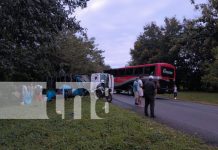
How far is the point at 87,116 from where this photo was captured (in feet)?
59.0

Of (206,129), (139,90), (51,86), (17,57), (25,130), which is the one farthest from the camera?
(51,86)

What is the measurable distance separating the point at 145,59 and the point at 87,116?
6055 cm

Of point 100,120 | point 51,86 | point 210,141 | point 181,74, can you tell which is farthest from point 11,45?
point 181,74

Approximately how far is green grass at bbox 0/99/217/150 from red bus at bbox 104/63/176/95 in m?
26.3

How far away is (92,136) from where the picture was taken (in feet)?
42.9

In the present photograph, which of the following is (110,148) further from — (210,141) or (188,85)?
(188,85)

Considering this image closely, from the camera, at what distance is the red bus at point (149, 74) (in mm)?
43969

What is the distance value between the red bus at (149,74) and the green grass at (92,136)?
26267mm

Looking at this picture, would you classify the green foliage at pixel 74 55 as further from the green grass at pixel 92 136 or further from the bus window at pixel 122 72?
the green grass at pixel 92 136

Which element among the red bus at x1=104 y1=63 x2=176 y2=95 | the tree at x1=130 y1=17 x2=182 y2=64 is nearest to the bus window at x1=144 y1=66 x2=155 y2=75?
the red bus at x1=104 y1=63 x2=176 y2=95

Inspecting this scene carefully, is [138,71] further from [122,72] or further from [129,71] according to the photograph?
[122,72]

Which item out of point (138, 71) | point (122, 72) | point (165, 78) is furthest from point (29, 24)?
point (122, 72)

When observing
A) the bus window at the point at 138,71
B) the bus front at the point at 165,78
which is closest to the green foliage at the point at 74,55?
the bus window at the point at 138,71

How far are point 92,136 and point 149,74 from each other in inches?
1246
